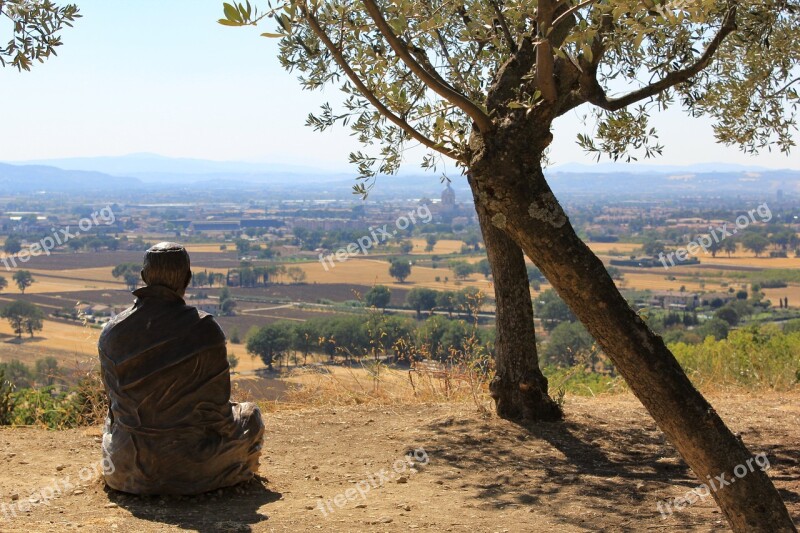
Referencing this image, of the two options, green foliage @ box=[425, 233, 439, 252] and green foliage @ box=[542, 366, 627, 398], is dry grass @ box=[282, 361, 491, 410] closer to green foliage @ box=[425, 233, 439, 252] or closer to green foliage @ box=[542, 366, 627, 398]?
green foliage @ box=[542, 366, 627, 398]

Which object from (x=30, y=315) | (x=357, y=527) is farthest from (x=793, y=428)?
(x=30, y=315)

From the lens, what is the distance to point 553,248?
4145 mm

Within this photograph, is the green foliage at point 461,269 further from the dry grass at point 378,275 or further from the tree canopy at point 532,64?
the tree canopy at point 532,64

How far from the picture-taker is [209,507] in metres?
5.61

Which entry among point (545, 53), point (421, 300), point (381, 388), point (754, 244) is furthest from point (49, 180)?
point (545, 53)

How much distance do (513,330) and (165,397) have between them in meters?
3.44

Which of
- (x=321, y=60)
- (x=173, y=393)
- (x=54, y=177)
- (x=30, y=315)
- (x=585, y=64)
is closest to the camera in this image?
(x=173, y=393)

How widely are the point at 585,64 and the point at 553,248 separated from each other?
2.72 m

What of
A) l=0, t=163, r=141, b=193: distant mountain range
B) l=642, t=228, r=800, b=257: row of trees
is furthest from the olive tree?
l=0, t=163, r=141, b=193: distant mountain range

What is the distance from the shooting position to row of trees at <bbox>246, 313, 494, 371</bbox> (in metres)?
9.90

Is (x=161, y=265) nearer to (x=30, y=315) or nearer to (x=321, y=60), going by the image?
(x=321, y=60)

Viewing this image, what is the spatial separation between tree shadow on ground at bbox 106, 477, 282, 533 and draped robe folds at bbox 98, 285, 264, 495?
0.27 feet

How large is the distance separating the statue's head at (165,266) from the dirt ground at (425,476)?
5.16 ft

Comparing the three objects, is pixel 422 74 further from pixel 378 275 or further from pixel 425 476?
pixel 378 275
